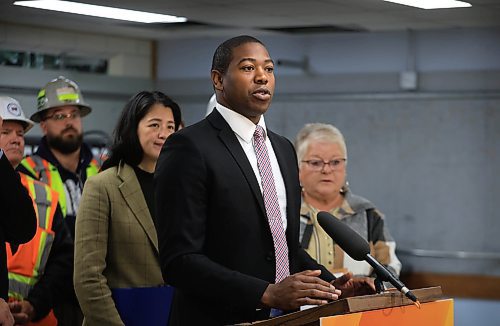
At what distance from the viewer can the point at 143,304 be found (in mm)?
3639

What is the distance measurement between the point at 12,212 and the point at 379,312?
1269mm

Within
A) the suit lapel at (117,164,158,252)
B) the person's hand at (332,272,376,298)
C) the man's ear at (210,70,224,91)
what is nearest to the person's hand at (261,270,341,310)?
the person's hand at (332,272,376,298)

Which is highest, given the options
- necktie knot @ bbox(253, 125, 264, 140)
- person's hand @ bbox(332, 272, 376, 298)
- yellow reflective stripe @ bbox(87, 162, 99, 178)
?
necktie knot @ bbox(253, 125, 264, 140)

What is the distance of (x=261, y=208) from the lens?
265 cm

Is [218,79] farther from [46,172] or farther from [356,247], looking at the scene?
[46,172]

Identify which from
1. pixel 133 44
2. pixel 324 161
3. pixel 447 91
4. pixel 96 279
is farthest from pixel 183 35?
pixel 96 279

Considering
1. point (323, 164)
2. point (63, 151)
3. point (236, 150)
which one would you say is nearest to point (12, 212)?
point (236, 150)

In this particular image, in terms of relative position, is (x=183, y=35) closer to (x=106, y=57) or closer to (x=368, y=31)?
(x=106, y=57)

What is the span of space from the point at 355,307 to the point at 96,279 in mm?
1489

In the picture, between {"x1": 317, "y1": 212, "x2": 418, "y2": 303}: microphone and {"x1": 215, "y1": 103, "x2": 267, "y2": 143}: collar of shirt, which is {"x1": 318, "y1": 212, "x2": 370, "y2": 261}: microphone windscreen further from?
{"x1": 215, "y1": 103, "x2": 267, "y2": 143}: collar of shirt

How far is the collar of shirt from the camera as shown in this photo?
273 centimetres

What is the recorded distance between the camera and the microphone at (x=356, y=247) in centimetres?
246

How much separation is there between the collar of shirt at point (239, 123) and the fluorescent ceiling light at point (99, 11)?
186 inches

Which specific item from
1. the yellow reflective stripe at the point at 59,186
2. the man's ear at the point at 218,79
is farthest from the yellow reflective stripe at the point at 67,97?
the man's ear at the point at 218,79
